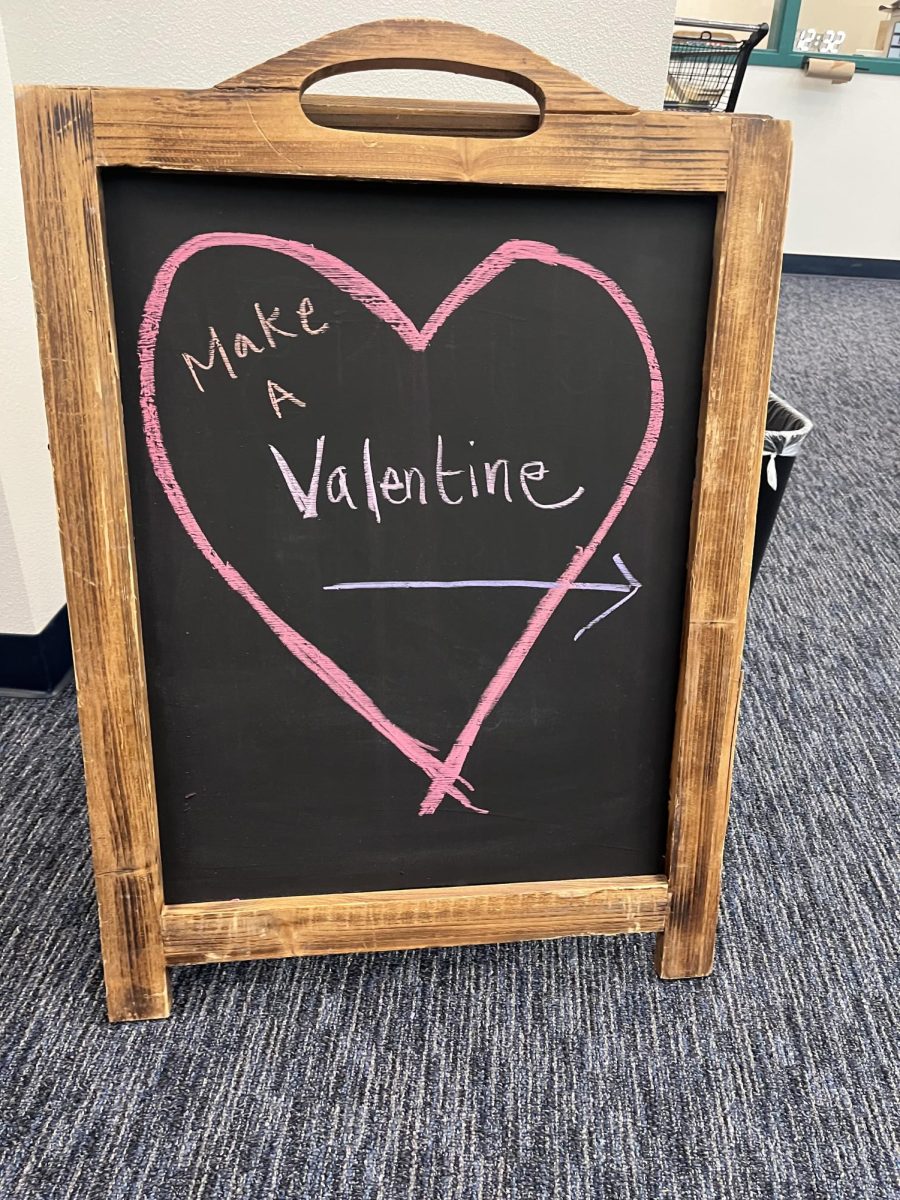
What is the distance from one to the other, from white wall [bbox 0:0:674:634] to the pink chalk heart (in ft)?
2.04

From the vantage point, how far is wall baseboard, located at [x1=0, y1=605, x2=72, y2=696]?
1400 millimetres

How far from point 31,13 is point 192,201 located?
2.46 feet

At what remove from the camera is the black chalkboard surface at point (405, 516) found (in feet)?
2.34

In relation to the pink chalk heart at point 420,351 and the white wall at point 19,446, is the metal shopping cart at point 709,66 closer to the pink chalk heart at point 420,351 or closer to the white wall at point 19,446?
the white wall at point 19,446

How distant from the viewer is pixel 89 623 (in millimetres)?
762

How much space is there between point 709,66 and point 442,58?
3.74 m

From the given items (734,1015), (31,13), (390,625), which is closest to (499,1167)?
(734,1015)

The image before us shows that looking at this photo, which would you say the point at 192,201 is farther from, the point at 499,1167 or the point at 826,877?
the point at 826,877

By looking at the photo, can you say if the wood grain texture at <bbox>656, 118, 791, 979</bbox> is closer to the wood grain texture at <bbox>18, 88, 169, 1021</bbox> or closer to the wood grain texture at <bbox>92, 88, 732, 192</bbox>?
the wood grain texture at <bbox>92, 88, 732, 192</bbox>

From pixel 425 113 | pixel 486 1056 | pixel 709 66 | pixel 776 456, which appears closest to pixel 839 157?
pixel 709 66

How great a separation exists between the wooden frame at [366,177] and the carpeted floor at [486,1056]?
0.08m

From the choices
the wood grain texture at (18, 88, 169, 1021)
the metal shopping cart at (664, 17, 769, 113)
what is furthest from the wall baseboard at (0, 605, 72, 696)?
the metal shopping cart at (664, 17, 769, 113)

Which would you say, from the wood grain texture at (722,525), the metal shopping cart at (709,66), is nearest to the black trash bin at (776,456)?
the wood grain texture at (722,525)

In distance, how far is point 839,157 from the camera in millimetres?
4434
